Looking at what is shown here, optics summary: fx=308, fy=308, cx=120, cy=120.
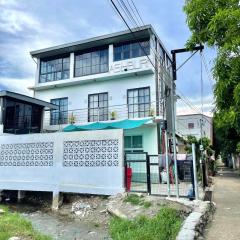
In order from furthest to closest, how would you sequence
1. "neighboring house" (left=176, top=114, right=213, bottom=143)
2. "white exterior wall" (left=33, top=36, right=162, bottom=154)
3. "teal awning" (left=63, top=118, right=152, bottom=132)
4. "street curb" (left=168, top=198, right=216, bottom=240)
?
"neighboring house" (left=176, top=114, right=213, bottom=143) < "white exterior wall" (left=33, top=36, right=162, bottom=154) < "teal awning" (left=63, top=118, right=152, bottom=132) < "street curb" (left=168, top=198, right=216, bottom=240)

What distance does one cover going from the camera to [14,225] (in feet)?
24.8

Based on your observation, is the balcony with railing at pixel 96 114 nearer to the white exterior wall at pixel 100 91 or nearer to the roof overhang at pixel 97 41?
the white exterior wall at pixel 100 91

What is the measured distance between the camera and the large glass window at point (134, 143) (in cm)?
1758

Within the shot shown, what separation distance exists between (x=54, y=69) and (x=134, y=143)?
25.6ft

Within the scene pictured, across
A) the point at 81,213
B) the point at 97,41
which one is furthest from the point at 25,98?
the point at 81,213

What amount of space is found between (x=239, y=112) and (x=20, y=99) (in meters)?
15.1

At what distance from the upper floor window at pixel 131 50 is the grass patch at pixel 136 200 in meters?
9.58

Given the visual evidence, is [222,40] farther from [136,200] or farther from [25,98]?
[25,98]

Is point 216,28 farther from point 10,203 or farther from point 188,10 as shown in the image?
point 10,203

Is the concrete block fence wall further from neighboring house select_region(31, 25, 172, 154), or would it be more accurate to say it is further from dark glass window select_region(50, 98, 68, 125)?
dark glass window select_region(50, 98, 68, 125)

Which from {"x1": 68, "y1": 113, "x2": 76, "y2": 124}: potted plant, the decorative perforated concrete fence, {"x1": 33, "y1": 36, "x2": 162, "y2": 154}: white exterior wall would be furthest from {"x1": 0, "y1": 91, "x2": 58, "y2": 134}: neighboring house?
the decorative perforated concrete fence

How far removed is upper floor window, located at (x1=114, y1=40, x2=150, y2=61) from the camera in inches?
703

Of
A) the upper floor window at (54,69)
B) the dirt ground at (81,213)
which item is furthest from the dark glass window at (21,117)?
the dirt ground at (81,213)

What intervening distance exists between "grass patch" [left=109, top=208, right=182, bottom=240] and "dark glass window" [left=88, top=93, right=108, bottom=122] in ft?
36.4
